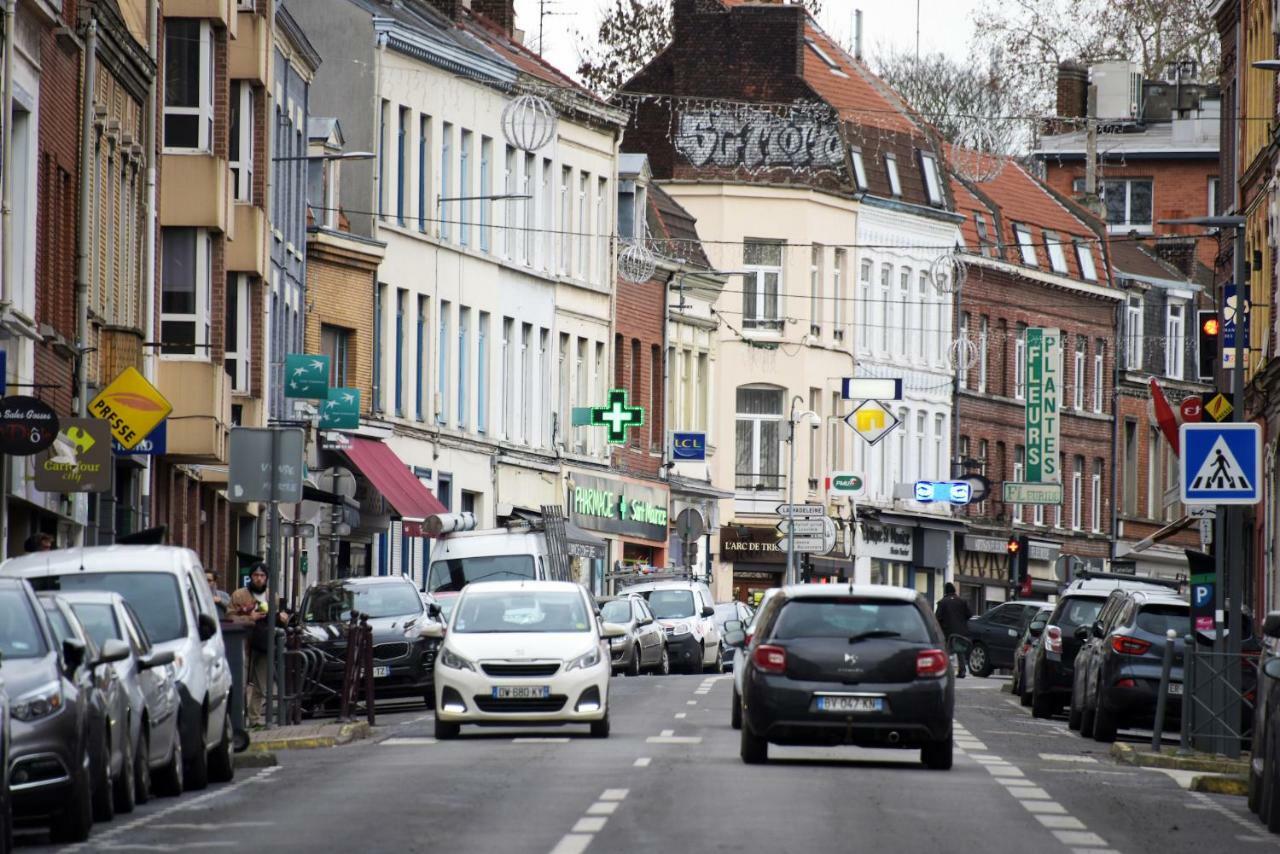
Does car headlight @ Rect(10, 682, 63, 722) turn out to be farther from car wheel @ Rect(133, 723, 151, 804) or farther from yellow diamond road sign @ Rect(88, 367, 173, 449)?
yellow diamond road sign @ Rect(88, 367, 173, 449)

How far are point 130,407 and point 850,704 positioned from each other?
8969mm

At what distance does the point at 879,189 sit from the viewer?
278ft

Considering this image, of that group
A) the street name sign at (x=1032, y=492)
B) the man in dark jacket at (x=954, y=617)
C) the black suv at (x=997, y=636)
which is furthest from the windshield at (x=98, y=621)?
the street name sign at (x=1032, y=492)

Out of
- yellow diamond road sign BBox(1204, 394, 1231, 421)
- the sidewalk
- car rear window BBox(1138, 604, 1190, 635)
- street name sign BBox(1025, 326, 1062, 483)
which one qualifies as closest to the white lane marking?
the sidewalk

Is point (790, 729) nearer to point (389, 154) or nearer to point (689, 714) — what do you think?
point (689, 714)

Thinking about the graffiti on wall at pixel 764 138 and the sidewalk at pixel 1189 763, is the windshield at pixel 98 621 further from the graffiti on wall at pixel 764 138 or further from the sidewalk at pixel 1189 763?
the graffiti on wall at pixel 764 138

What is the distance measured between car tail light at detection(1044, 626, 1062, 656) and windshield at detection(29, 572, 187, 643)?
1709cm

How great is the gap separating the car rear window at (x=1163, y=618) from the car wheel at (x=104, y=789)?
50.7 ft

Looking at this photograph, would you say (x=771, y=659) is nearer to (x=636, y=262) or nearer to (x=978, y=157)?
(x=978, y=157)

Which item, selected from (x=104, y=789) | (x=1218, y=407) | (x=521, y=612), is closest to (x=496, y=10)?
(x=1218, y=407)

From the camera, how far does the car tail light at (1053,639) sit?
126ft

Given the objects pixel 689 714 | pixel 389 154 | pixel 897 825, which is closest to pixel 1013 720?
pixel 689 714

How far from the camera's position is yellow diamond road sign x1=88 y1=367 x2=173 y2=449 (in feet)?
101

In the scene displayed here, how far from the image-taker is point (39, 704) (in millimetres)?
17312
